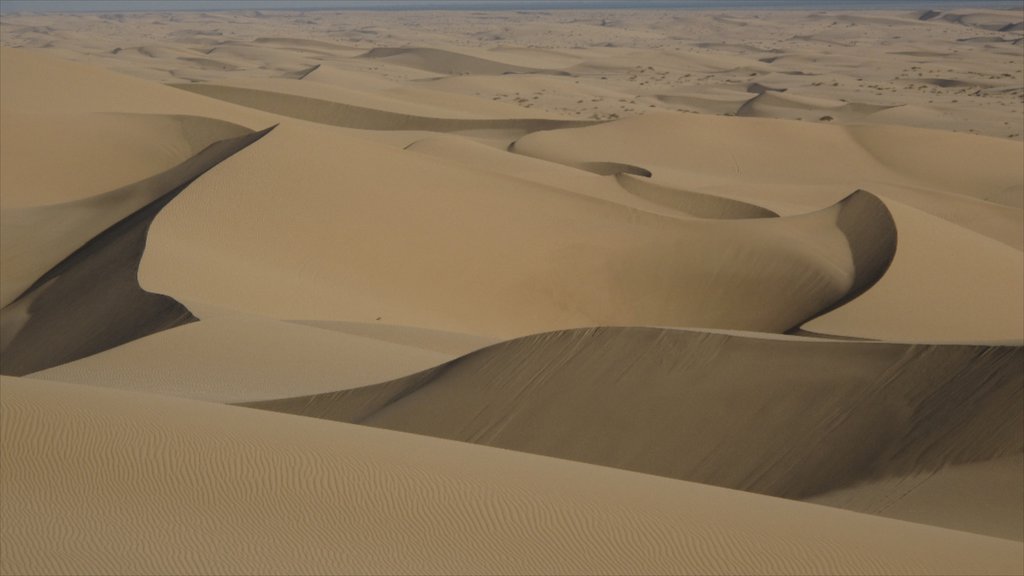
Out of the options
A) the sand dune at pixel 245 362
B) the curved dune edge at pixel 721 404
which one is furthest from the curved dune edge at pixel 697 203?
the curved dune edge at pixel 721 404

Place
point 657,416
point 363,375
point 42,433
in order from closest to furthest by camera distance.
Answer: point 42,433, point 657,416, point 363,375

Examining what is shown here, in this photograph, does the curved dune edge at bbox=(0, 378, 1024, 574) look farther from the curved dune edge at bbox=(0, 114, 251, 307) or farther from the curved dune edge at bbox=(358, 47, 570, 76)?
the curved dune edge at bbox=(358, 47, 570, 76)

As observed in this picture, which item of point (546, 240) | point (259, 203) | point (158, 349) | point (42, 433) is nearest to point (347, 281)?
point (259, 203)

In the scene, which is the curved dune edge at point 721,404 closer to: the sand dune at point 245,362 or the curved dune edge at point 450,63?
the sand dune at point 245,362

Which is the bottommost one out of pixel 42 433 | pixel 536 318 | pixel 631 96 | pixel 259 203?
pixel 631 96

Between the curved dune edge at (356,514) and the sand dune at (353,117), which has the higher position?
the curved dune edge at (356,514)

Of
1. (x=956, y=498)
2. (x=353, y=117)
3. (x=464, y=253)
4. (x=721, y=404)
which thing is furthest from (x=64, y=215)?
(x=353, y=117)

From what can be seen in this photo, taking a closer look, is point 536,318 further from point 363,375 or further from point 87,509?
point 87,509
